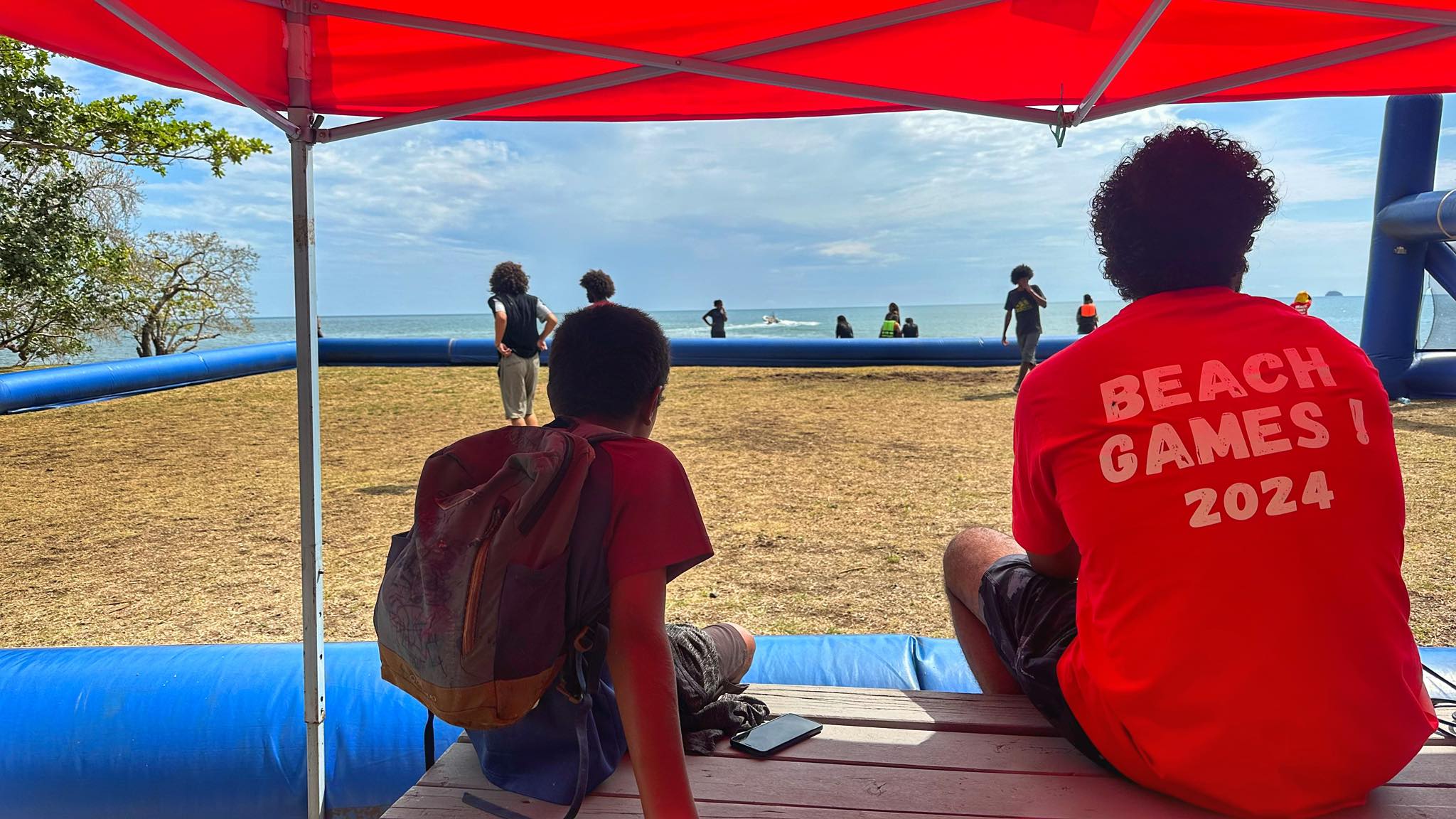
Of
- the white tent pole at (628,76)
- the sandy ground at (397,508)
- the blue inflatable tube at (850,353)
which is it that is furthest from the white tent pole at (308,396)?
the blue inflatable tube at (850,353)

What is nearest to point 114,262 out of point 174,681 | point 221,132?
point 221,132

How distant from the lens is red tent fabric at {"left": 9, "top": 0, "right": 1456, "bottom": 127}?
1855 millimetres

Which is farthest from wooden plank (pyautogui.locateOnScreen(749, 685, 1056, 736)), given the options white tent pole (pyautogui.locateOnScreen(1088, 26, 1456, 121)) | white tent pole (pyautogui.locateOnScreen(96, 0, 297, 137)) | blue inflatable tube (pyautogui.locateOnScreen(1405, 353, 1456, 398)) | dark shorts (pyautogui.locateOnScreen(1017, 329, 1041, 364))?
dark shorts (pyautogui.locateOnScreen(1017, 329, 1041, 364))

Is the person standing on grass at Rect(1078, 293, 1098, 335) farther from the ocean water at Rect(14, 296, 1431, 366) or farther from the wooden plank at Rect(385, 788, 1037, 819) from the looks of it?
the ocean water at Rect(14, 296, 1431, 366)

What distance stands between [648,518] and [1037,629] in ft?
2.85

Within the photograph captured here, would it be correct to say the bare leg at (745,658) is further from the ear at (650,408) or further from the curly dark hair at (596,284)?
the curly dark hair at (596,284)

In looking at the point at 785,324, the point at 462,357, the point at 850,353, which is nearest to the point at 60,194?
the point at 462,357

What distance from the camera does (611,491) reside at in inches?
50.0

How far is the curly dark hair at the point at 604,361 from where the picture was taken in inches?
55.7

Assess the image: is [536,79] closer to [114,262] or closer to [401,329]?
[114,262]

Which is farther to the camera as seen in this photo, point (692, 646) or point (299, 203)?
point (299, 203)

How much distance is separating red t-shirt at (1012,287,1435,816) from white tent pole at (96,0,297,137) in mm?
1750

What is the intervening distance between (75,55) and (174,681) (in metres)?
1.58

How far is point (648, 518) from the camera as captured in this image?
49.6 inches
